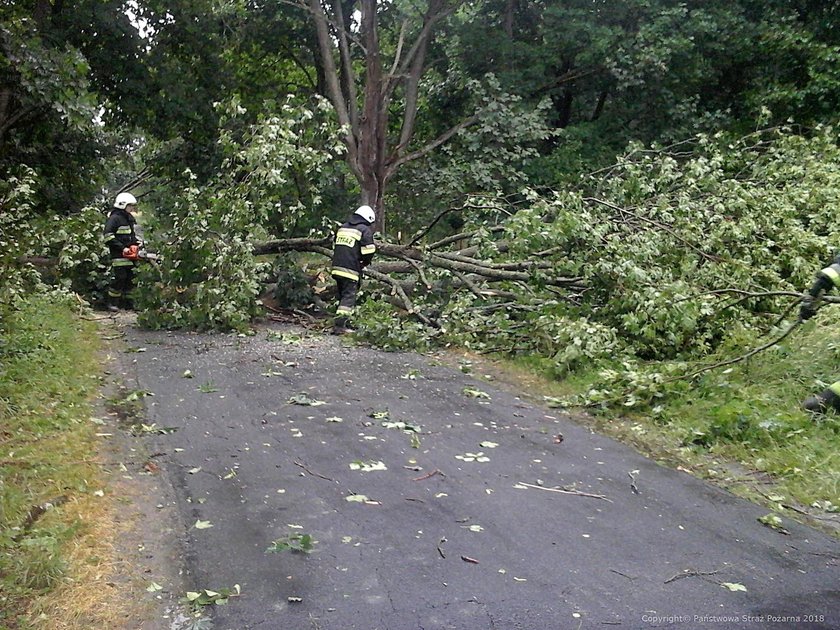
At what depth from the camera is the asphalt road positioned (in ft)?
10.2

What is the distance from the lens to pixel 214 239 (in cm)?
1015

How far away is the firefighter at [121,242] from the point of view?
11.5 m

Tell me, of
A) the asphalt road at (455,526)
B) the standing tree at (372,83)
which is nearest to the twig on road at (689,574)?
the asphalt road at (455,526)

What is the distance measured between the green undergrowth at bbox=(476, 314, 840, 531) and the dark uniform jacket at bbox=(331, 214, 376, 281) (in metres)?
3.36

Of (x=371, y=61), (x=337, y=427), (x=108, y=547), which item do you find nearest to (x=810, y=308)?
(x=337, y=427)

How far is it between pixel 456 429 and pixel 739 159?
→ 7873mm

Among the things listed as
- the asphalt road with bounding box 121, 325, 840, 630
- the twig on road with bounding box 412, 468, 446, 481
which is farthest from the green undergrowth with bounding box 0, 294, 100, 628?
the twig on road with bounding box 412, 468, 446, 481

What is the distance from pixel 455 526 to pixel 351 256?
6278mm

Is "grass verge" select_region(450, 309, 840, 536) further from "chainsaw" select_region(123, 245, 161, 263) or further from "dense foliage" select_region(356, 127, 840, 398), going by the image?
"chainsaw" select_region(123, 245, 161, 263)

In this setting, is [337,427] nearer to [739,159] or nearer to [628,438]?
[628,438]

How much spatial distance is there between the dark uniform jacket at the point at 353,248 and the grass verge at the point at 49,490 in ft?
10.8

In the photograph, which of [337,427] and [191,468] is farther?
[337,427]

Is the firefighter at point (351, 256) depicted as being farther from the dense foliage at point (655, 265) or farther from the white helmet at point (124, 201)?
the white helmet at point (124, 201)

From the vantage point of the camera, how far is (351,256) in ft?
32.2
